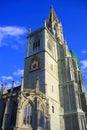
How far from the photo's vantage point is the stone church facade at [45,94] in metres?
30.5

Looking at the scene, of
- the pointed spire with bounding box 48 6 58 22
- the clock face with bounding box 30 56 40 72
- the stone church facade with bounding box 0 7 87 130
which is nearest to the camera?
the stone church facade with bounding box 0 7 87 130

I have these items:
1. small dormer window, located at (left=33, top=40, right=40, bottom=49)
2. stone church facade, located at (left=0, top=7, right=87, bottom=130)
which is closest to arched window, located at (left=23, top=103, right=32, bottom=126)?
stone church facade, located at (left=0, top=7, right=87, bottom=130)

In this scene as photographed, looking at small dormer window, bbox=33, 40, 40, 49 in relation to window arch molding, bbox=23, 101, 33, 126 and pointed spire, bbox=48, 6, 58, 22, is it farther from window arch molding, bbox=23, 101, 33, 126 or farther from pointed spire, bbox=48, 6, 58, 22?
pointed spire, bbox=48, 6, 58, 22

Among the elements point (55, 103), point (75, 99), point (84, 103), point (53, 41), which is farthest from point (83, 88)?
point (53, 41)

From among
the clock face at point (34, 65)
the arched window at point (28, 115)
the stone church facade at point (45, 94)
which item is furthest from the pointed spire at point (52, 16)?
the arched window at point (28, 115)

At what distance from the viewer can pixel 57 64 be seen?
47375 millimetres

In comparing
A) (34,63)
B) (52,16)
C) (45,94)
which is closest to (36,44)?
(34,63)

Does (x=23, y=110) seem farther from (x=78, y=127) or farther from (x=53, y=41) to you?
(x=53, y=41)

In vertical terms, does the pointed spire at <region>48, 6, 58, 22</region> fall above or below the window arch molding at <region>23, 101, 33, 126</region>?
above

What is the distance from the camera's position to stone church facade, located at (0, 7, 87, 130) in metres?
30.5

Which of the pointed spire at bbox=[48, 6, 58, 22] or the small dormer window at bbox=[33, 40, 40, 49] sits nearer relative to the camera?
the small dormer window at bbox=[33, 40, 40, 49]

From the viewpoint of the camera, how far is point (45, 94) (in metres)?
34.8

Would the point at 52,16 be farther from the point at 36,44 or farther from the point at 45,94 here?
the point at 45,94

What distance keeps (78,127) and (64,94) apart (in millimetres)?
9478
